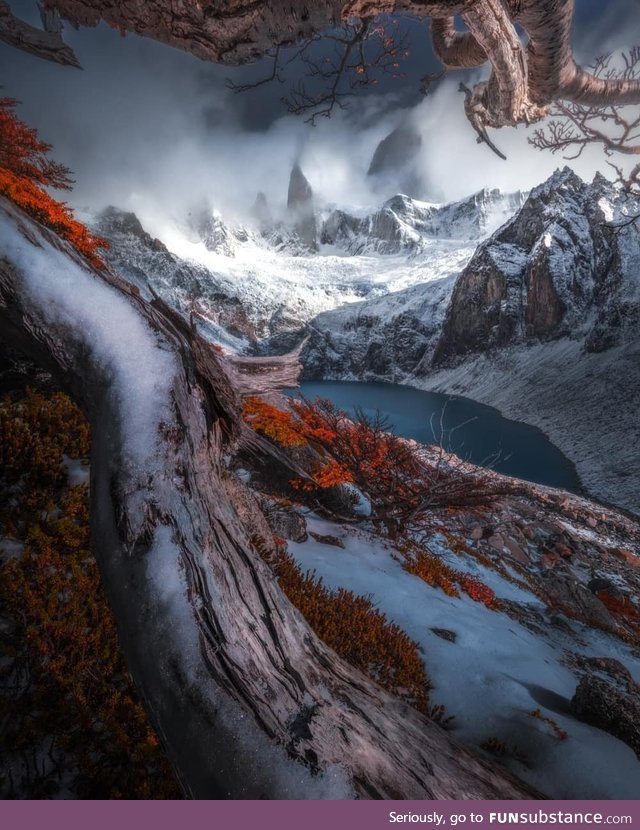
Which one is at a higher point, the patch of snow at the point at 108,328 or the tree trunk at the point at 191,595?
the patch of snow at the point at 108,328

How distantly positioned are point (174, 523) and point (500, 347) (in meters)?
84.1

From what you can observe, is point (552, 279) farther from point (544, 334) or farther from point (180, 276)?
point (180, 276)

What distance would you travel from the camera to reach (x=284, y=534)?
5594 millimetres

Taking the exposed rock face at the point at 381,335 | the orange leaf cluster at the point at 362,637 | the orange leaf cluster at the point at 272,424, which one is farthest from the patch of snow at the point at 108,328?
the exposed rock face at the point at 381,335

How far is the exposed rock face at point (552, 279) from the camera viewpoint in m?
56.1

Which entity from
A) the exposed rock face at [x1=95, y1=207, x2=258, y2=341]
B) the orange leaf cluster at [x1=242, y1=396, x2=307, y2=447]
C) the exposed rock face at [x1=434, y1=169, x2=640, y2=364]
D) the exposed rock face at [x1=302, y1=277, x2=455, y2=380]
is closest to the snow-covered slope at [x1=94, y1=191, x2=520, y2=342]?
the exposed rock face at [x1=95, y1=207, x2=258, y2=341]

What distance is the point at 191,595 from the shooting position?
43.1 inches

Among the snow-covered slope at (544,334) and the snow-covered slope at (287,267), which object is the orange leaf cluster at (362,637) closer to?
the snow-covered slope at (544,334)

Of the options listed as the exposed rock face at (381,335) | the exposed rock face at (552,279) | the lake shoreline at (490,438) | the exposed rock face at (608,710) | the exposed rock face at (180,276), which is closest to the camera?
the exposed rock face at (608,710)

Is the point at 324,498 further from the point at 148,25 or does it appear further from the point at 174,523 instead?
the point at 148,25

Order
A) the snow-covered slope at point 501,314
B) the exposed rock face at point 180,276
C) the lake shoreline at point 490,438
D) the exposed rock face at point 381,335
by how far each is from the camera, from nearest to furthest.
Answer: the lake shoreline at point 490,438 → the snow-covered slope at point 501,314 → the exposed rock face at point 381,335 → the exposed rock face at point 180,276

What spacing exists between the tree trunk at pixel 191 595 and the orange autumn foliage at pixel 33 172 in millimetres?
6528

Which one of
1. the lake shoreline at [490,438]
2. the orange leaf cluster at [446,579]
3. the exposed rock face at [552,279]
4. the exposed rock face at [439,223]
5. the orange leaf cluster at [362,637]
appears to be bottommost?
the orange leaf cluster at [446,579]
